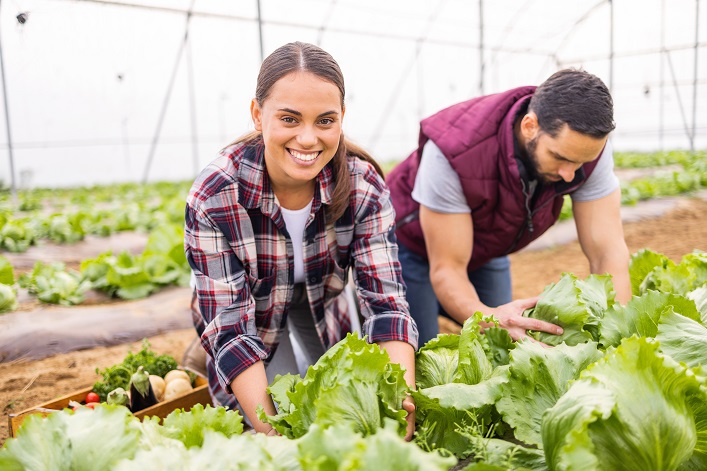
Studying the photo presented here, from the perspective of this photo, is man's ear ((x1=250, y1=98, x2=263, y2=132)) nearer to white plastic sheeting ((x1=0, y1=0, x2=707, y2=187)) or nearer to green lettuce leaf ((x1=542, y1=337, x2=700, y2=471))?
green lettuce leaf ((x1=542, y1=337, x2=700, y2=471))

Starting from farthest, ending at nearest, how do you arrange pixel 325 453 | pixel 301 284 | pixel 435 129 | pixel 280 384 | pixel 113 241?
pixel 113 241
pixel 435 129
pixel 301 284
pixel 280 384
pixel 325 453

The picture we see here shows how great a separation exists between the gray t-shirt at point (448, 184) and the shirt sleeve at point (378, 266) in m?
0.47

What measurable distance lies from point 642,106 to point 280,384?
26.7 meters

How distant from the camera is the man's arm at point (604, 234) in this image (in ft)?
9.10

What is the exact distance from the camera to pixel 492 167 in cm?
271

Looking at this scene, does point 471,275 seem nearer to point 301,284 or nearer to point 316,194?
point 301,284

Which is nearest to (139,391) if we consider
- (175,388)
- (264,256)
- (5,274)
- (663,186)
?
(175,388)

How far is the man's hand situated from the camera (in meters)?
1.86

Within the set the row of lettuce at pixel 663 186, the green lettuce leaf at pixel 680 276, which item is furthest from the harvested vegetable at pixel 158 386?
the row of lettuce at pixel 663 186

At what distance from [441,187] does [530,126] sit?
0.46m

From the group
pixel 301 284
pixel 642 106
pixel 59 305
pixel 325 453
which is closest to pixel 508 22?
pixel 642 106

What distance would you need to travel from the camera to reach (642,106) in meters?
24.8

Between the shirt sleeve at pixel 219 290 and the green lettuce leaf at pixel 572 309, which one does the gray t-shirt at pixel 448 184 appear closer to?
the green lettuce leaf at pixel 572 309

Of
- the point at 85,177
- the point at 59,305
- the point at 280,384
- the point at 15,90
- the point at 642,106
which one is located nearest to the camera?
the point at 280,384
